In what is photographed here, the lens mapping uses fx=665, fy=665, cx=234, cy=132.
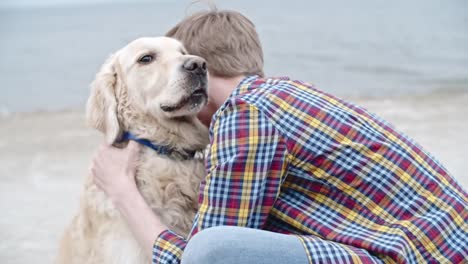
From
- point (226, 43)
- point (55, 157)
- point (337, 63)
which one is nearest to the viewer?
point (226, 43)

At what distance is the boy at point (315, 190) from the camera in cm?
204

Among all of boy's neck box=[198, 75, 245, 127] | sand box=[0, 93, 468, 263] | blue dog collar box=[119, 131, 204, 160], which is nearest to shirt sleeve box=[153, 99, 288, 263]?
boy's neck box=[198, 75, 245, 127]

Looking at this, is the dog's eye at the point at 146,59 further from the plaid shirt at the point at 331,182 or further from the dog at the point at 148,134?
the plaid shirt at the point at 331,182

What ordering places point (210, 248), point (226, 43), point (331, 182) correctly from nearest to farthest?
point (210, 248)
point (331, 182)
point (226, 43)

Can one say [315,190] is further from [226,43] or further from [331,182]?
[226,43]

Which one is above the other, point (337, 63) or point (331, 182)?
point (331, 182)

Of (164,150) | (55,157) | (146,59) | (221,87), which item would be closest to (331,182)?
(221,87)

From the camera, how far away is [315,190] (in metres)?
2.18

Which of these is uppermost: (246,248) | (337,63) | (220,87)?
(220,87)

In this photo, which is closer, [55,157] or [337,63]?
[55,157]

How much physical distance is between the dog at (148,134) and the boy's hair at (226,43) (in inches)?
2.8

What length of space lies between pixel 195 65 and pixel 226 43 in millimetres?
146

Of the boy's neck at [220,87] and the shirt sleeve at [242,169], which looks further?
the boy's neck at [220,87]

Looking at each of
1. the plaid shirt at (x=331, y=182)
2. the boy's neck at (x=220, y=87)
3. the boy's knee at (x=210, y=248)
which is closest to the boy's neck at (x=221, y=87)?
the boy's neck at (x=220, y=87)
